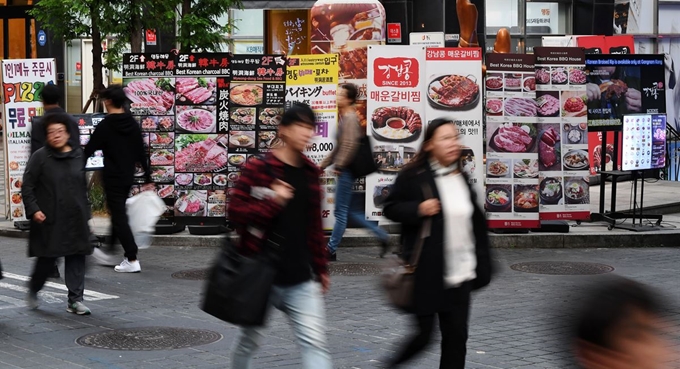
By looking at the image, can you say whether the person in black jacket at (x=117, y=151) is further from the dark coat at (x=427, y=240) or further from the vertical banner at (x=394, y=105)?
the dark coat at (x=427, y=240)

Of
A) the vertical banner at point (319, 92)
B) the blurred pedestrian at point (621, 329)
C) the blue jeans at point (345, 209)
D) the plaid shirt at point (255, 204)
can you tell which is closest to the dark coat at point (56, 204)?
the blue jeans at point (345, 209)

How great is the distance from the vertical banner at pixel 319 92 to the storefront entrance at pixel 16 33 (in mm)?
23594

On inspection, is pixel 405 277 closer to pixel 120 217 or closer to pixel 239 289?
pixel 239 289

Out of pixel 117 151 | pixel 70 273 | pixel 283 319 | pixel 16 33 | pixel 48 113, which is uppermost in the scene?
pixel 16 33

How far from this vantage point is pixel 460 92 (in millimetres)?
12758

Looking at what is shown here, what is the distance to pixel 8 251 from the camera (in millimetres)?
12758

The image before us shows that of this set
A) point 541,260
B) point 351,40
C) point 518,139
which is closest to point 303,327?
point 541,260

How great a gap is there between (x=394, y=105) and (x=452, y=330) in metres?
7.10

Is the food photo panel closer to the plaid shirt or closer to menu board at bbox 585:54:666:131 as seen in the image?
menu board at bbox 585:54:666:131

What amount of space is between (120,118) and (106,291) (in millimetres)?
1858

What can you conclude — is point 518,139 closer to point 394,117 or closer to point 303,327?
point 394,117

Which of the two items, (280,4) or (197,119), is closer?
(197,119)

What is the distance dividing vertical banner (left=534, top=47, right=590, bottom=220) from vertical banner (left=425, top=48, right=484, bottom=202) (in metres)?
0.93

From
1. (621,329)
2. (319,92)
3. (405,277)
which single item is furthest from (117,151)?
(621,329)
